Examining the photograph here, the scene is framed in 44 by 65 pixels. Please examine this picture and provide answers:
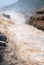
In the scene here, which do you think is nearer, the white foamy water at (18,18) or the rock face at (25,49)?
the rock face at (25,49)

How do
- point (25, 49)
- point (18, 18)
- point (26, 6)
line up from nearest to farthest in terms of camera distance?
point (25, 49)
point (18, 18)
point (26, 6)

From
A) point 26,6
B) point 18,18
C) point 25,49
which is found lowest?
point 25,49

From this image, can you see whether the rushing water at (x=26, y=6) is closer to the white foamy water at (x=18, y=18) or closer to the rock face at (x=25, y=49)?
the white foamy water at (x=18, y=18)

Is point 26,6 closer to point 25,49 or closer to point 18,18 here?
point 18,18

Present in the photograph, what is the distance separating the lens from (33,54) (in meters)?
14.2

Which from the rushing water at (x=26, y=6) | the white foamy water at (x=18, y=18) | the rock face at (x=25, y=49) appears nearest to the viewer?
the rock face at (x=25, y=49)

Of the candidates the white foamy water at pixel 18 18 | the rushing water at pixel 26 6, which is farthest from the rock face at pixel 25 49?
the rushing water at pixel 26 6

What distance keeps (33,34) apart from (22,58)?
22.6 ft

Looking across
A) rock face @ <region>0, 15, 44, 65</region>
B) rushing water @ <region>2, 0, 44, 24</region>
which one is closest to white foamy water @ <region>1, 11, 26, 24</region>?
rushing water @ <region>2, 0, 44, 24</region>

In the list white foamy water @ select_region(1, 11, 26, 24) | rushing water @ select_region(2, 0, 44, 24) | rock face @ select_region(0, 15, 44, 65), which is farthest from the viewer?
rushing water @ select_region(2, 0, 44, 24)

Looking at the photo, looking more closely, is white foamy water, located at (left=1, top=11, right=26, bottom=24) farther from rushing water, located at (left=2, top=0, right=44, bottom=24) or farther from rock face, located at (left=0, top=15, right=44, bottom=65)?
rock face, located at (left=0, top=15, right=44, bottom=65)

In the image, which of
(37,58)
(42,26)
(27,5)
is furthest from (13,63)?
(27,5)

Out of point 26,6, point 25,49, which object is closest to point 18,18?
point 26,6

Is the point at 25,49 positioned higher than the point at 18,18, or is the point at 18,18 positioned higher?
the point at 18,18
